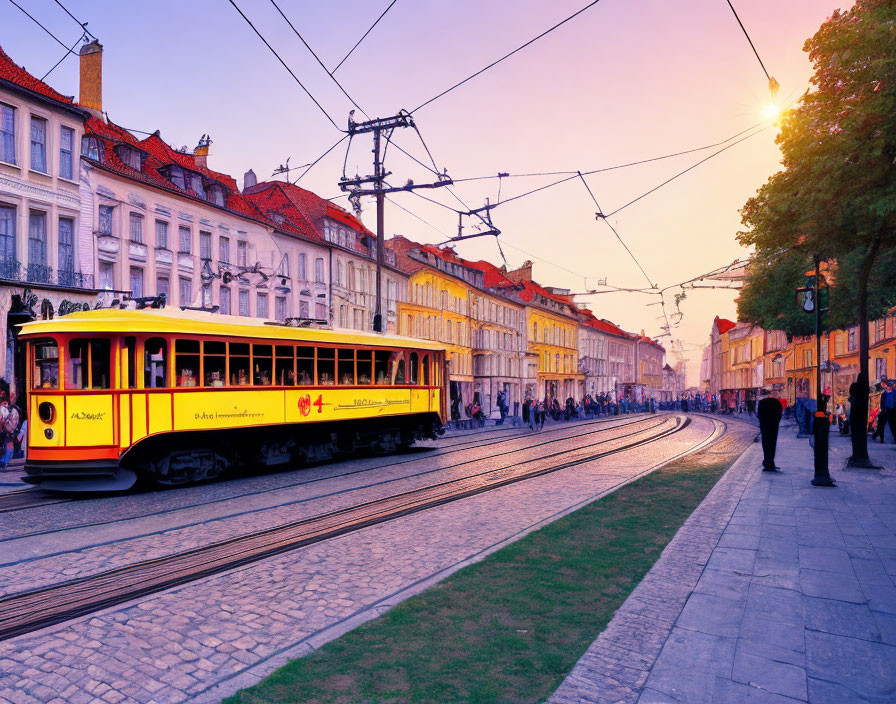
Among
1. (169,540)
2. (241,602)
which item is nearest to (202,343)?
(169,540)

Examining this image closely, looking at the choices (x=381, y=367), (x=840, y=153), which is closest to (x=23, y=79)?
(x=381, y=367)

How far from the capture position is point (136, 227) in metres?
28.1

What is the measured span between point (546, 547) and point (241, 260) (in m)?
29.6

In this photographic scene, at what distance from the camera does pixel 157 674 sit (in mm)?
4270

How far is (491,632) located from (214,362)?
1001 centimetres

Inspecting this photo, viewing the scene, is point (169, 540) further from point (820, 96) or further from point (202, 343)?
point (820, 96)

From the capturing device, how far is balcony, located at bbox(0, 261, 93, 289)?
73.0 ft

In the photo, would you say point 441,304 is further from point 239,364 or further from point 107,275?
point 239,364

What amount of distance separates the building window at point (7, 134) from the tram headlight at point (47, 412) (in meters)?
14.9

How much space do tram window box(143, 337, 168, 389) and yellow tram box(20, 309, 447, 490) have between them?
0.06ft

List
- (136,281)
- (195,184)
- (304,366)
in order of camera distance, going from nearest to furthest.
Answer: (304,366), (136,281), (195,184)

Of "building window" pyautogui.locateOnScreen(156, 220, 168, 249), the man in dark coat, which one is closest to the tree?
the man in dark coat

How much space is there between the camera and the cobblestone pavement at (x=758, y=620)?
12.7 ft

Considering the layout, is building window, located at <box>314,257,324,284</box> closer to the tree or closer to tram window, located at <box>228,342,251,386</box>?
tram window, located at <box>228,342,251,386</box>
